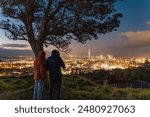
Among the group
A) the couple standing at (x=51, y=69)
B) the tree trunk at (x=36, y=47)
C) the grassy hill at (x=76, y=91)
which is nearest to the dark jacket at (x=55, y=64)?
the couple standing at (x=51, y=69)

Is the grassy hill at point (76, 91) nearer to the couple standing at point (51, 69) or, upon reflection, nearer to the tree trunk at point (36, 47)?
the tree trunk at point (36, 47)

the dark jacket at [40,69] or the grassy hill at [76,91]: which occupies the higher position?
the dark jacket at [40,69]

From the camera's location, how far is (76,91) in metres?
27.0

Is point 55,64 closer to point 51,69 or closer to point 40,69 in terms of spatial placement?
point 51,69

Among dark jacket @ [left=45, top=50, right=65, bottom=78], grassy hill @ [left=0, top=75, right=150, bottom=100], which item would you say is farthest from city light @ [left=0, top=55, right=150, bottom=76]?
dark jacket @ [left=45, top=50, right=65, bottom=78]

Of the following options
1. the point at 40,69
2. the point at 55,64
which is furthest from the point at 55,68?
the point at 40,69

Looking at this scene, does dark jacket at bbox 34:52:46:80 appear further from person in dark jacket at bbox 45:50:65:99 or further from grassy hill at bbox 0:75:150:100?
grassy hill at bbox 0:75:150:100

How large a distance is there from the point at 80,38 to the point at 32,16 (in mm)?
3050

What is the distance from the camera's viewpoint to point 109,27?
1040 inches

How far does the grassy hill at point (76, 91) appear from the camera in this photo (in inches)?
965

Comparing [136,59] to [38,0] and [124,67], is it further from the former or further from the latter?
[38,0]

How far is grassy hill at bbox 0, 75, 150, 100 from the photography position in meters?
24.5

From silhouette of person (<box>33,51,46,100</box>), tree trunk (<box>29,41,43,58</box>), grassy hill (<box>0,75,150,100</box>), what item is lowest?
grassy hill (<box>0,75,150,100</box>)

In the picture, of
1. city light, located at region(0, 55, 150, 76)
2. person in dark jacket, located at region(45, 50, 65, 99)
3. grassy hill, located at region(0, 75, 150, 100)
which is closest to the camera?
person in dark jacket, located at region(45, 50, 65, 99)
